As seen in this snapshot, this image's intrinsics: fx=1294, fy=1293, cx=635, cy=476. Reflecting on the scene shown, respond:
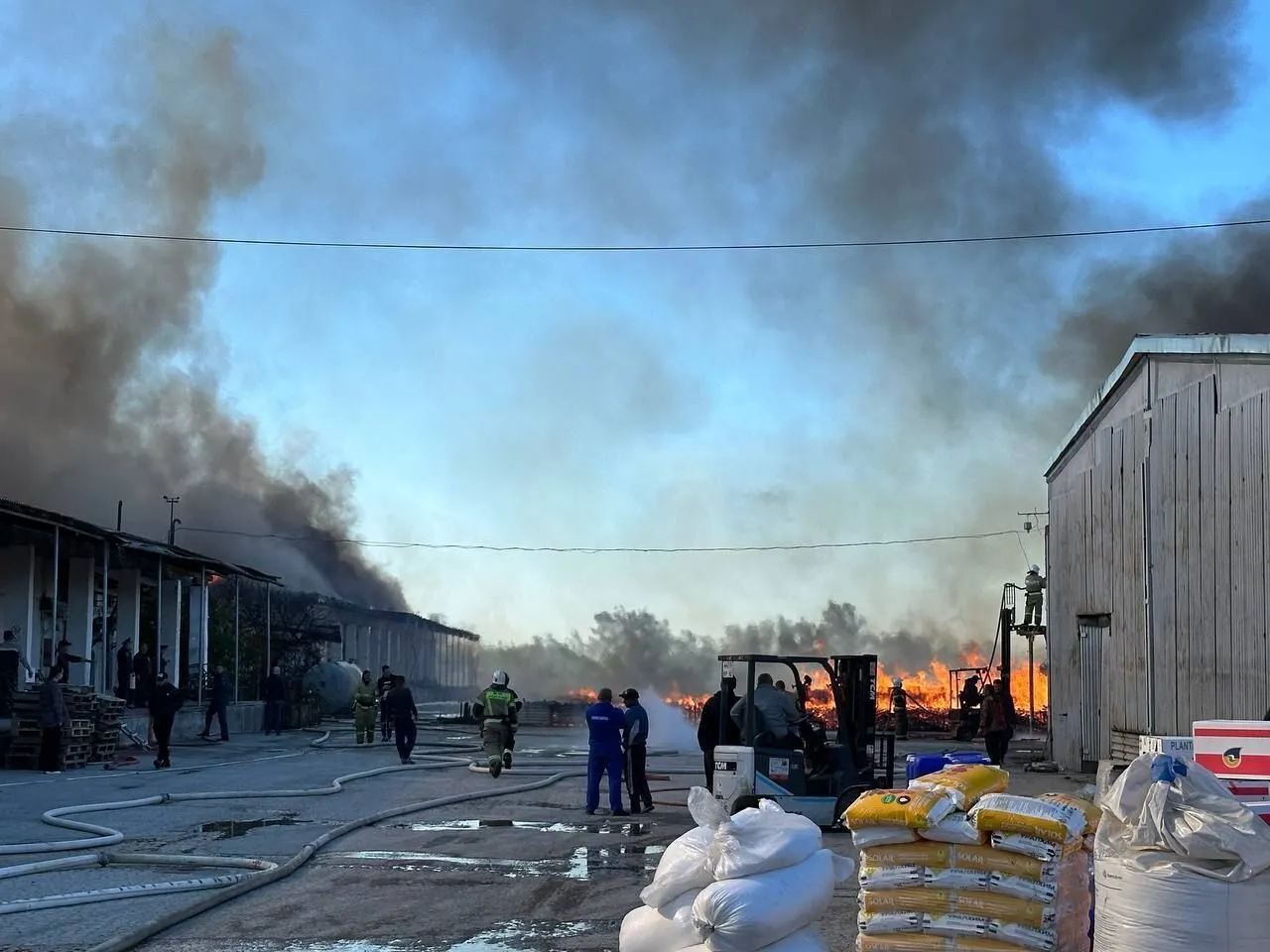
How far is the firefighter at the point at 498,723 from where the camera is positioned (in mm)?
18844

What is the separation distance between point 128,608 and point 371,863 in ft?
80.5

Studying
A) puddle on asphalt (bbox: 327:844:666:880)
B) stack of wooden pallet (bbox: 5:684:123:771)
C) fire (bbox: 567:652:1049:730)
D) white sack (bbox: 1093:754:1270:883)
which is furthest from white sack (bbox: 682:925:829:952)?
fire (bbox: 567:652:1049:730)

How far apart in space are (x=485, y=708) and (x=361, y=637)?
3557 centimetres

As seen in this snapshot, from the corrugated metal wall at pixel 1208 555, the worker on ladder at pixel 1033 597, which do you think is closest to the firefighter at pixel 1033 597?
the worker on ladder at pixel 1033 597

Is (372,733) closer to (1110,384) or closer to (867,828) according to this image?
(1110,384)

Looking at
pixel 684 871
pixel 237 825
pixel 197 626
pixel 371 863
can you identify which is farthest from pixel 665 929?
pixel 197 626

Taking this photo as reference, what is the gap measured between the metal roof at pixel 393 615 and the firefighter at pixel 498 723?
25268 millimetres

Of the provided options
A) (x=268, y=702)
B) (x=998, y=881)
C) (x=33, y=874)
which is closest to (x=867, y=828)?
(x=998, y=881)

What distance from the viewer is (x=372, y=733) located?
90.1 feet

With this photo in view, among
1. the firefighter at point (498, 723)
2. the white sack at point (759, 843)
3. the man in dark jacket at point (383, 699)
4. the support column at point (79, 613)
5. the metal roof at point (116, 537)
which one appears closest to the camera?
the white sack at point (759, 843)

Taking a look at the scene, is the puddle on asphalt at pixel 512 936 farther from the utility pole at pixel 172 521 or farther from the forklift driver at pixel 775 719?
the utility pole at pixel 172 521

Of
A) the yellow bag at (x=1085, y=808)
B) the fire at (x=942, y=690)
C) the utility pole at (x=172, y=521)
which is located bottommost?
the fire at (x=942, y=690)

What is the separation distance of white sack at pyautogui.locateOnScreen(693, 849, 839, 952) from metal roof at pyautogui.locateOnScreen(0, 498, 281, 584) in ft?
60.6

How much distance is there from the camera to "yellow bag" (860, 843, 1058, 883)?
5.51 metres
